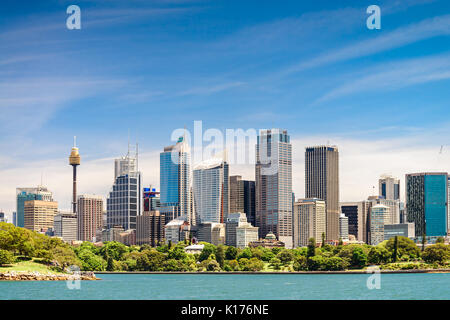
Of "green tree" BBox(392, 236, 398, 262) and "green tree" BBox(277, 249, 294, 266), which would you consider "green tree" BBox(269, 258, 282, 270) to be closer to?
"green tree" BBox(277, 249, 294, 266)

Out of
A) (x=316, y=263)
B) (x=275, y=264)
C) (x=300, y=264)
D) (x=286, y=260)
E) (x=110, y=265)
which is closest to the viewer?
(x=316, y=263)

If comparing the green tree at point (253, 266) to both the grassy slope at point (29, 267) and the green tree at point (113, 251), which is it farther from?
the grassy slope at point (29, 267)

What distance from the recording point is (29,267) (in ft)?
229

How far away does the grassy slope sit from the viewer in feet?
224

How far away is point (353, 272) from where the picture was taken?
10106 cm

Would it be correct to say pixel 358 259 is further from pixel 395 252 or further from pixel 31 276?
pixel 31 276

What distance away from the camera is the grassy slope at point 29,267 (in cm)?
6819

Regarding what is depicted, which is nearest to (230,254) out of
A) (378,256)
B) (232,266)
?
(232,266)

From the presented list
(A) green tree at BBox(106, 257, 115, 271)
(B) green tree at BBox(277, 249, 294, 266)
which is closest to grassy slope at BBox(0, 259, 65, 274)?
(A) green tree at BBox(106, 257, 115, 271)
